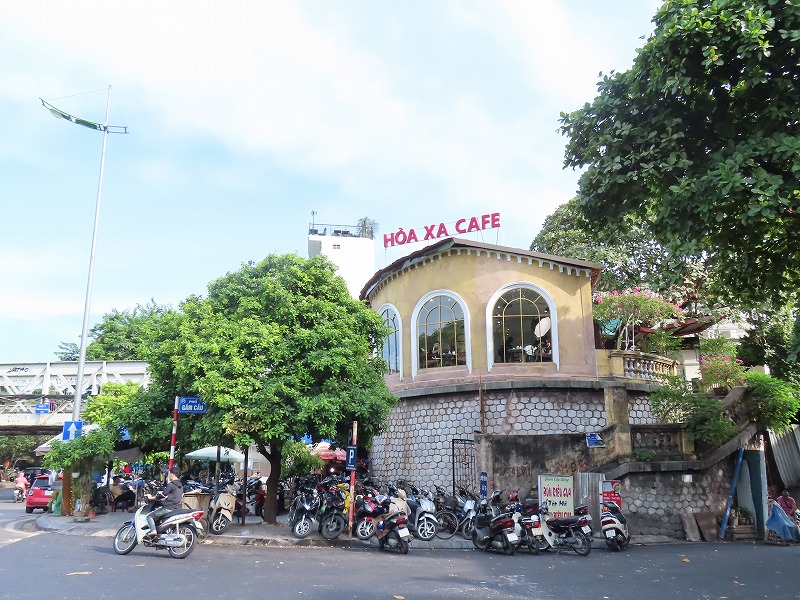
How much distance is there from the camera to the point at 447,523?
14.4 m

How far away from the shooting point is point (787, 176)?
9625 millimetres

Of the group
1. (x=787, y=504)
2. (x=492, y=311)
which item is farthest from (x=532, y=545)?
(x=492, y=311)

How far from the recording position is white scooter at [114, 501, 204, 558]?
10.8m

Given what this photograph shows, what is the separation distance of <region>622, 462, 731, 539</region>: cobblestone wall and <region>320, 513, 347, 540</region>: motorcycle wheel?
21.6ft

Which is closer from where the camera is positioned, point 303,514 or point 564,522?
point 564,522

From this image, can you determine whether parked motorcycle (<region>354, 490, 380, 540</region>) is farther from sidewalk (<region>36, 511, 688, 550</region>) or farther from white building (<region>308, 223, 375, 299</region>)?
white building (<region>308, 223, 375, 299</region>)

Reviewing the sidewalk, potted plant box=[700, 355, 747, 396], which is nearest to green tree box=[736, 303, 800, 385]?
potted plant box=[700, 355, 747, 396]

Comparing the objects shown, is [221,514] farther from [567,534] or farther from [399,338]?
[399,338]

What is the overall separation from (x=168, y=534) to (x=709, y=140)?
1135 cm

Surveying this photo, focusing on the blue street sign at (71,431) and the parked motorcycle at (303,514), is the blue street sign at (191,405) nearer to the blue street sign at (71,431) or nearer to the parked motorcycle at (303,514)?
the parked motorcycle at (303,514)

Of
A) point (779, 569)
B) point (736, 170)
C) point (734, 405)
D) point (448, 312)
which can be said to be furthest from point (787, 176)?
point (448, 312)

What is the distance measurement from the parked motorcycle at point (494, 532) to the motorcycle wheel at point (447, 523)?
38.4 inches

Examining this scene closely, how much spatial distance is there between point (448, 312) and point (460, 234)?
3.89m

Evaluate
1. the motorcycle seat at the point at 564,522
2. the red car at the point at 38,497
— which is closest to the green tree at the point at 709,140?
the motorcycle seat at the point at 564,522
